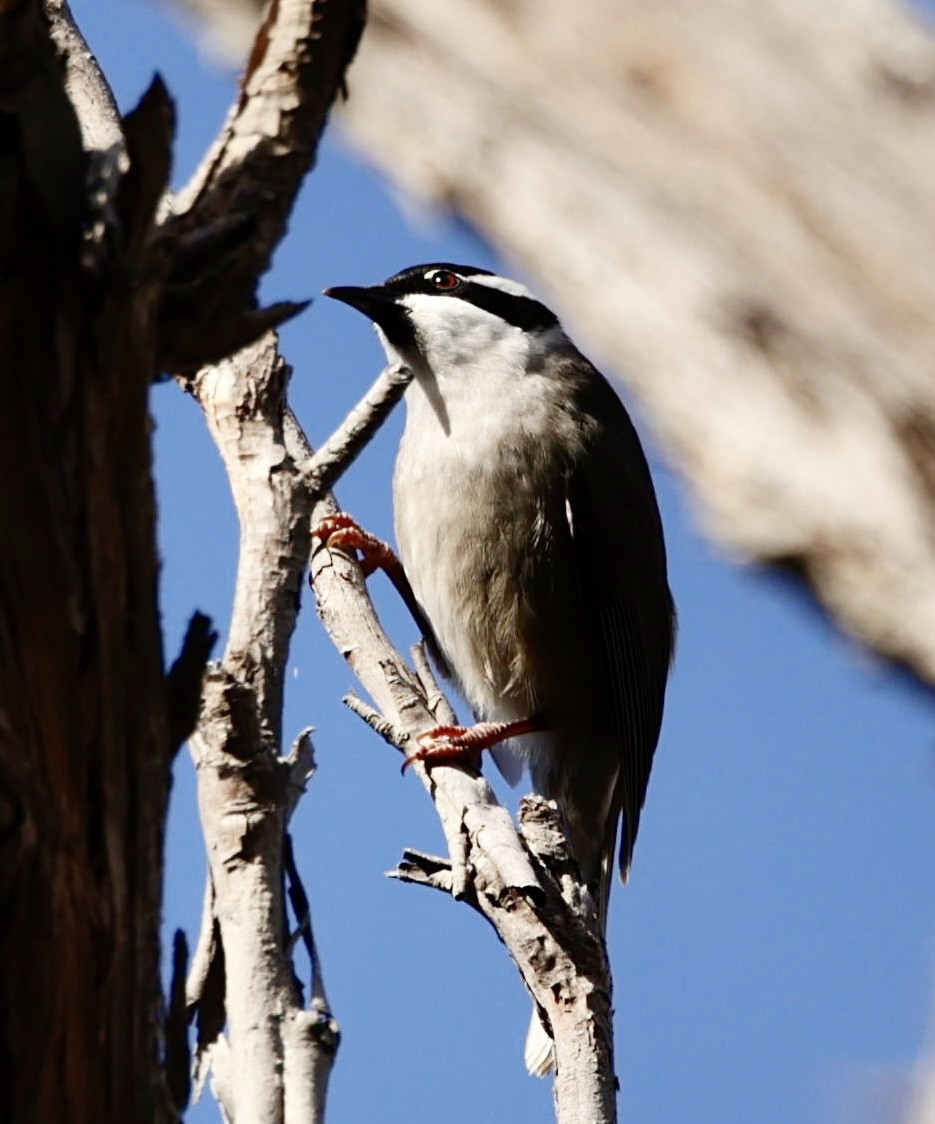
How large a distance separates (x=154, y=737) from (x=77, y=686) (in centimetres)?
14

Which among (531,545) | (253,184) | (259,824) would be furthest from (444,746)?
(253,184)

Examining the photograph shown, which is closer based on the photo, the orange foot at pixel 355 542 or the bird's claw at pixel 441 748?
the bird's claw at pixel 441 748

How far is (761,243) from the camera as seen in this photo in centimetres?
176

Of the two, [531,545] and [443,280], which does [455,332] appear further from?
[531,545]

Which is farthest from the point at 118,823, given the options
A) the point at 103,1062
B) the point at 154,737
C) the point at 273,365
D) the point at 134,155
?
the point at 273,365

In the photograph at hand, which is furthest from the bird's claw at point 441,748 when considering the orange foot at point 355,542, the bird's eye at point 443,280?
the bird's eye at point 443,280

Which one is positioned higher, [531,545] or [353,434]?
[531,545]

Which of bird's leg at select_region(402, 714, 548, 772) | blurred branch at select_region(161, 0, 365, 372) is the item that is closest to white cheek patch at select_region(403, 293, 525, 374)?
bird's leg at select_region(402, 714, 548, 772)

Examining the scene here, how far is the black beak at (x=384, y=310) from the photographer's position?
7352 mm

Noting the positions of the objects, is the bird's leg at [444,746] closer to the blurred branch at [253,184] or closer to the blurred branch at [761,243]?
the blurred branch at [253,184]

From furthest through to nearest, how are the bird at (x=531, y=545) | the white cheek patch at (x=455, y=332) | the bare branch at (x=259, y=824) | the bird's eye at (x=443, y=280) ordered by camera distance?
the bird's eye at (x=443, y=280), the white cheek patch at (x=455, y=332), the bird at (x=531, y=545), the bare branch at (x=259, y=824)

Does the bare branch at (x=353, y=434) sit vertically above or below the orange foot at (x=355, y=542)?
below

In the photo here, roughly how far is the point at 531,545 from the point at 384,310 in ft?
3.52

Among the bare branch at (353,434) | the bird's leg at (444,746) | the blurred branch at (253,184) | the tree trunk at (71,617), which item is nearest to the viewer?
the tree trunk at (71,617)
